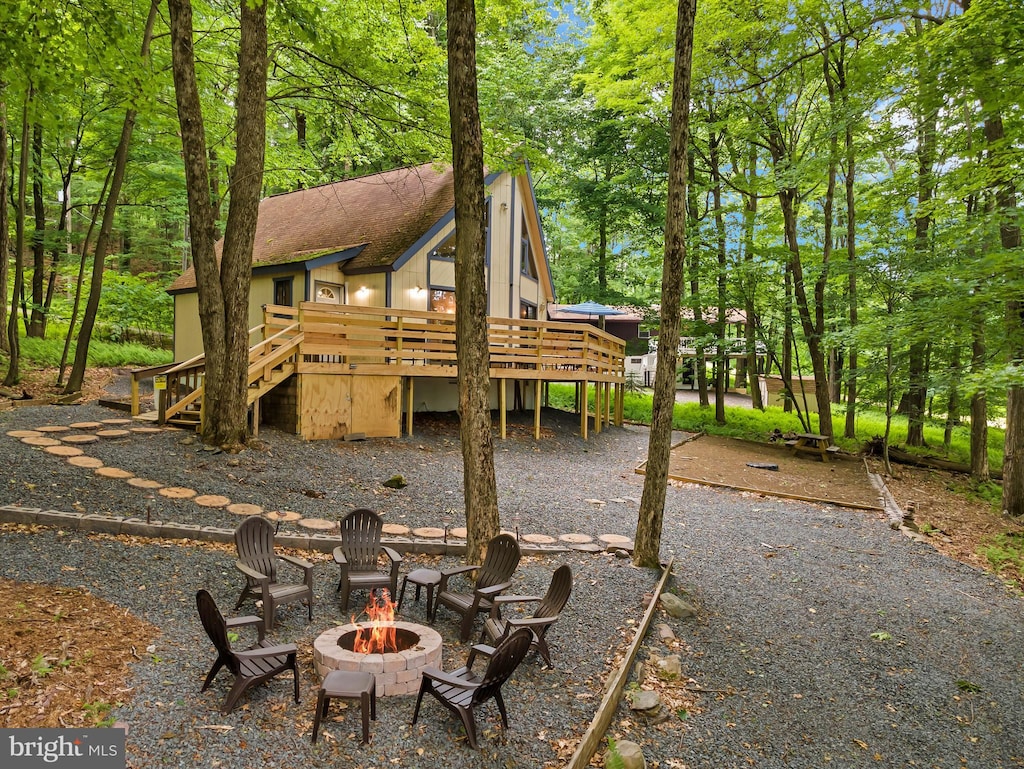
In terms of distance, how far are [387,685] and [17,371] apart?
14.2 meters

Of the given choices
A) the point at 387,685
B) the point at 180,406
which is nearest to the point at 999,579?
the point at 387,685

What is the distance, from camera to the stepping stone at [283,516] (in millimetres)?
6941

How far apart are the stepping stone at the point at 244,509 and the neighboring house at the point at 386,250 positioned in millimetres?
7470

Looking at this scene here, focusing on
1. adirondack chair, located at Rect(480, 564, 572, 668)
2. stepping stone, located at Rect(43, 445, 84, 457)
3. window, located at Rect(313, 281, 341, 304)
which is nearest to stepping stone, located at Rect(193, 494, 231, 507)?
stepping stone, located at Rect(43, 445, 84, 457)

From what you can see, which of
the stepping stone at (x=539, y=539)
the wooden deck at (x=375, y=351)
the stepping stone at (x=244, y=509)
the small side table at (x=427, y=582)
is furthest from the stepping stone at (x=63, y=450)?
the stepping stone at (x=539, y=539)

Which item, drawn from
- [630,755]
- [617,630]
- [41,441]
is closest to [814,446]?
[617,630]

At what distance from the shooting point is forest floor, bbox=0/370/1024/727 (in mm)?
3395

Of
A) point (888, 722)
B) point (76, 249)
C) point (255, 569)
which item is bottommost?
point (888, 722)

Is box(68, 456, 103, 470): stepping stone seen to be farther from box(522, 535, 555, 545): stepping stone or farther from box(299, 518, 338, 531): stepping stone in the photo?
box(522, 535, 555, 545): stepping stone

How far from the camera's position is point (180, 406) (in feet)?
33.3

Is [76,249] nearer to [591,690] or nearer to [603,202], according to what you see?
[603,202]

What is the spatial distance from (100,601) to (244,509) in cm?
247

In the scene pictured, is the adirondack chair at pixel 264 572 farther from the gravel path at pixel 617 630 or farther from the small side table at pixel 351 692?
the small side table at pixel 351 692

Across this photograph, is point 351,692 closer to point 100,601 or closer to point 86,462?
point 100,601
